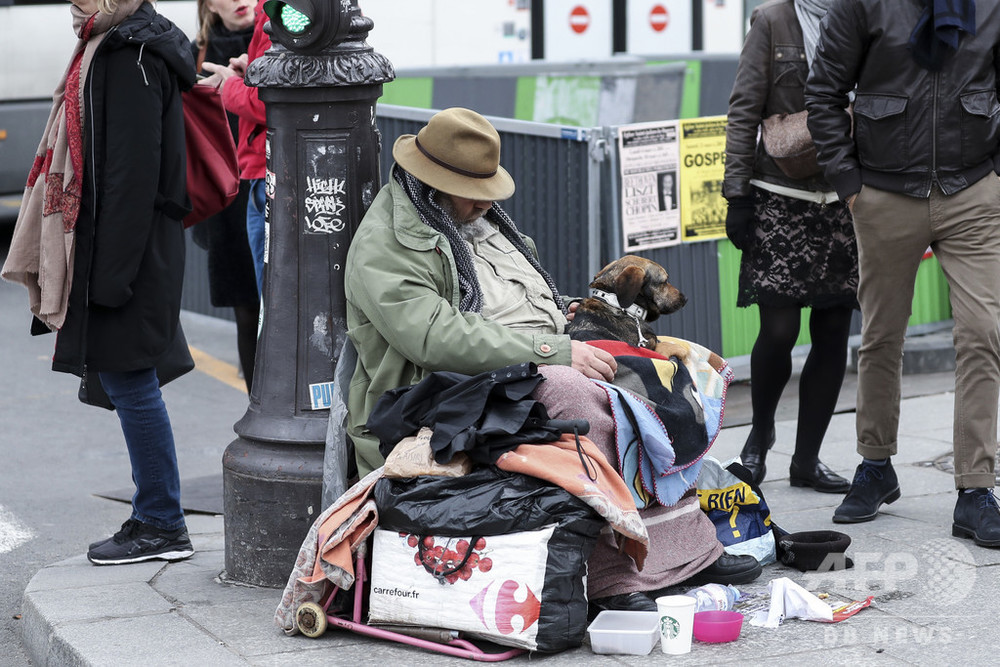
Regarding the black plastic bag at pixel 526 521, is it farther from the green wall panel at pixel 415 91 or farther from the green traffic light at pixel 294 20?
the green wall panel at pixel 415 91

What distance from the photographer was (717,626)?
3744mm

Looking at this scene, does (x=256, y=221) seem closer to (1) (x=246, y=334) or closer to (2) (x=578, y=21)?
(1) (x=246, y=334)

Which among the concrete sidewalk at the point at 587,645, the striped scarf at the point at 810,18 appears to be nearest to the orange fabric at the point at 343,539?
the concrete sidewalk at the point at 587,645

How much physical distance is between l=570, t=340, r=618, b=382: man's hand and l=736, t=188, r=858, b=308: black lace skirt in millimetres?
1338

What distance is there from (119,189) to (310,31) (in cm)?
75

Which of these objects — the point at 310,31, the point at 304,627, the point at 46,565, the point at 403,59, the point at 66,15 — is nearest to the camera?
the point at 304,627

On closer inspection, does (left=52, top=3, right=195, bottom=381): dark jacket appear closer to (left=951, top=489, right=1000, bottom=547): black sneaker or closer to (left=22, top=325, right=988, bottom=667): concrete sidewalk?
(left=22, top=325, right=988, bottom=667): concrete sidewalk

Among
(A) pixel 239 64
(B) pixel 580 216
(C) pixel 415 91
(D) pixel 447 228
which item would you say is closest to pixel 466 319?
(D) pixel 447 228

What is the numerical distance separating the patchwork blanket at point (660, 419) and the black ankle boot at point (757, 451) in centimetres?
118

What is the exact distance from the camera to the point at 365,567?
3848mm

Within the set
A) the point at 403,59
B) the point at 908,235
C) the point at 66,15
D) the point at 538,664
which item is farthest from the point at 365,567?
the point at 403,59

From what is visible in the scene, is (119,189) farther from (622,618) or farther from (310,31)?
(622,618)

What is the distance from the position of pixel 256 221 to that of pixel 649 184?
6.43 feet

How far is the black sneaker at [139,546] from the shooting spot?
466 centimetres
